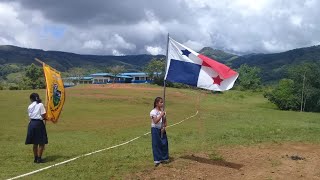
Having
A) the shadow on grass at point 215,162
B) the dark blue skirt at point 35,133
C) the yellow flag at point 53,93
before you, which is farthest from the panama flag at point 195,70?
the dark blue skirt at point 35,133

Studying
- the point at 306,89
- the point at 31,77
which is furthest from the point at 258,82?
the point at 31,77

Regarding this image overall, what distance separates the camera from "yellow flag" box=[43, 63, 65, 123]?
12.3 meters

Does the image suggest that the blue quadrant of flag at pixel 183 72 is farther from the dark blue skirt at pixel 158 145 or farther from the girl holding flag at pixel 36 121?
the girl holding flag at pixel 36 121

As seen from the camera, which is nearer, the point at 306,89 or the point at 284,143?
the point at 284,143

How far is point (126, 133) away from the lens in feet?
66.4

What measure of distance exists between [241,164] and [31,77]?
85482 millimetres

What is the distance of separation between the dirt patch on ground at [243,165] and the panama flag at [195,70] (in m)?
2.27

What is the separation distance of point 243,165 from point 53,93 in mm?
6139

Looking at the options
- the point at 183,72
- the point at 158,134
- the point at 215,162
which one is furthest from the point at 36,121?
the point at 215,162

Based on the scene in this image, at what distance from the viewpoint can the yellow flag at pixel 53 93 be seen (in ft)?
40.4

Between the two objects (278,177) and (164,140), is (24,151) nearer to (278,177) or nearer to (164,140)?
(164,140)

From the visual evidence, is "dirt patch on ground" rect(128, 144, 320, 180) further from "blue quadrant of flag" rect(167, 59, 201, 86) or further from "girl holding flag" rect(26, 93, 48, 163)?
"girl holding flag" rect(26, 93, 48, 163)

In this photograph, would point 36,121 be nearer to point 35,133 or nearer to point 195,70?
point 35,133

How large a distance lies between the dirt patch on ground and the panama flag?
2.27 metres
